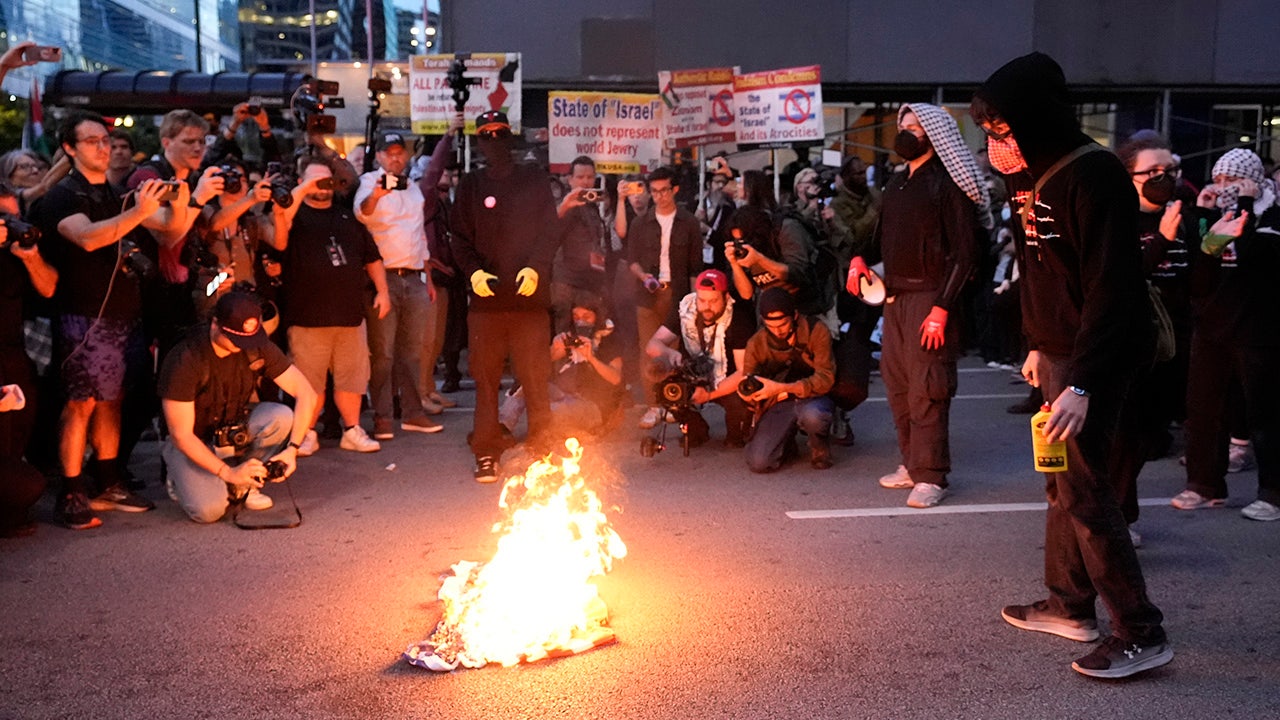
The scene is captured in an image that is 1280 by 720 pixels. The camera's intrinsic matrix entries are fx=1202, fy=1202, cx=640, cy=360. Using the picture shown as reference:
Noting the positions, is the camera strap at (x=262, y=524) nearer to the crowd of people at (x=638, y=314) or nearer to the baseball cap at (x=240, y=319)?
the crowd of people at (x=638, y=314)

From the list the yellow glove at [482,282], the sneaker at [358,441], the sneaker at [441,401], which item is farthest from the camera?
the sneaker at [441,401]

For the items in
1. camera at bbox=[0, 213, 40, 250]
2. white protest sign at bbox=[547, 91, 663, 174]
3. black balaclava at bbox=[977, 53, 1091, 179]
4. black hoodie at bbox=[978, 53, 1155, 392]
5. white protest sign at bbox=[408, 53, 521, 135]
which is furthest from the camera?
white protest sign at bbox=[547, 91, 663, 174]

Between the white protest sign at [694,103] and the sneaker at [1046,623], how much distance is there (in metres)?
9.21

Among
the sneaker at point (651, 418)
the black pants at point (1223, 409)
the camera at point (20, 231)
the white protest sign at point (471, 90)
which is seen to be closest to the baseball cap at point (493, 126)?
the camera at point (20, 231)

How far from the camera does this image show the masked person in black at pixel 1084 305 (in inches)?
159

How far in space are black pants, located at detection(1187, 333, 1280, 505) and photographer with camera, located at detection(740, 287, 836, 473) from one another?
2236mm

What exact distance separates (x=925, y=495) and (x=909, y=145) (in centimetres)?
198

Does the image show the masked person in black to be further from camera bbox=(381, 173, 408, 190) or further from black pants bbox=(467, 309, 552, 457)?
camera bbox=(381, 173, 408, 190)

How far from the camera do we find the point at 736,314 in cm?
886

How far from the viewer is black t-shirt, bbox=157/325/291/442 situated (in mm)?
6500

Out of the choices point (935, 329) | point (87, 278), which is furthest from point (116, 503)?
point (935, 329)

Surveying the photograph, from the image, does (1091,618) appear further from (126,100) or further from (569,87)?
(126,100)

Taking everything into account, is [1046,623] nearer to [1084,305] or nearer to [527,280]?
[1084,305]

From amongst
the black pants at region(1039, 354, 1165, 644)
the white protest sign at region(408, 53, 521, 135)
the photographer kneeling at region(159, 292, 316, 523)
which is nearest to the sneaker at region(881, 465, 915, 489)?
the black pants at region(1039, 354, 1165, 644)
